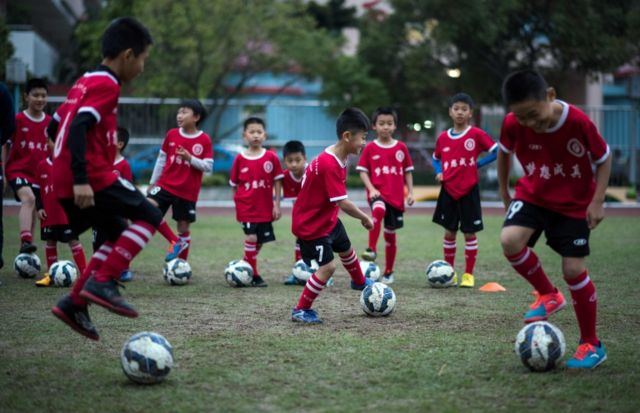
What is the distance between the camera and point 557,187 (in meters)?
5.70

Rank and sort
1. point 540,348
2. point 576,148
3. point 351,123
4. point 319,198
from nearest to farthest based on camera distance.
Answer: point 540,348 → point 576,148 → point 351,123 → point 319,198

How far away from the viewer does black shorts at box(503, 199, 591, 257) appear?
561 cm

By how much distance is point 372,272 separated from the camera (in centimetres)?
930

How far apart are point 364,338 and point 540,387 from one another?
172 centimetres

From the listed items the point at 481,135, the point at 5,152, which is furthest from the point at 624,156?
the point at 5,152

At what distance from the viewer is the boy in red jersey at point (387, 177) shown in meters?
9.95

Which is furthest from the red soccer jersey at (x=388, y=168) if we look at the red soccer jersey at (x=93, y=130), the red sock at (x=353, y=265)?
the red soccer jersey at (x=93, y=130)

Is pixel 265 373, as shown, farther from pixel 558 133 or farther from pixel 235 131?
pixel 235 131

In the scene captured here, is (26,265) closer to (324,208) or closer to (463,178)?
(324,208)

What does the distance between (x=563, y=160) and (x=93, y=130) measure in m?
3.22

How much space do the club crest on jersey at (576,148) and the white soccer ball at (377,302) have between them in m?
2.31

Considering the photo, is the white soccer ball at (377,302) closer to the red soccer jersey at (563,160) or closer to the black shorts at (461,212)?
the red soccer jersey at (563,160)

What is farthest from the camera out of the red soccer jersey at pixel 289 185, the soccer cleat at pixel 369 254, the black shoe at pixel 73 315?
the soccer cleat at pixel 369 254

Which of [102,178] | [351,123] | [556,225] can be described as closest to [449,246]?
[351,123]
